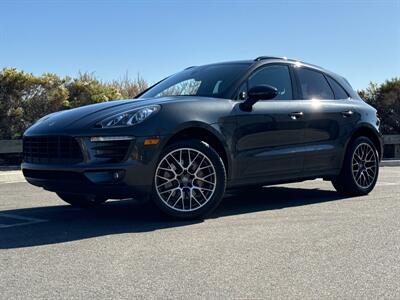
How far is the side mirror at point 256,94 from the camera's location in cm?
607

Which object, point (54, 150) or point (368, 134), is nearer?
point (54, 150)

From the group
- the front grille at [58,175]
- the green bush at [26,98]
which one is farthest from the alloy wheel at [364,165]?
the green bush at [26,98]

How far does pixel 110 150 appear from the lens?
525 cm

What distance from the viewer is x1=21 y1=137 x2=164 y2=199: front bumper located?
205 inches

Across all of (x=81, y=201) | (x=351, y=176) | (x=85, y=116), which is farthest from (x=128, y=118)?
(x=351, y=176)

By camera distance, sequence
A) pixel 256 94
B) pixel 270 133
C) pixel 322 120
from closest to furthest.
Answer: pixel 256 94
pixel 270 133
pixel 322 120

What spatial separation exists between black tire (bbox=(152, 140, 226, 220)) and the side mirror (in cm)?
70

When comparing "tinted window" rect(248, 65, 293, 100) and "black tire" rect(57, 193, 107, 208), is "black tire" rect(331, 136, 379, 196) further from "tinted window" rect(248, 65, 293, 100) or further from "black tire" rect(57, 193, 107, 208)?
"black tire" rect(57, 193, 107, 208)

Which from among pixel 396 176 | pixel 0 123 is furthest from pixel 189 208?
pixel 0 123

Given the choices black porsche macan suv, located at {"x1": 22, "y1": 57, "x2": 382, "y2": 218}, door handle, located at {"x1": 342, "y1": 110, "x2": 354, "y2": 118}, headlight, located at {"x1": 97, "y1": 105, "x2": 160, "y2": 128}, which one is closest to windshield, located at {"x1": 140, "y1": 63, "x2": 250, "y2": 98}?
black porsche macan suv, located at {"x1": 22, "y1": 57, "x2": 382, "y2": 218}

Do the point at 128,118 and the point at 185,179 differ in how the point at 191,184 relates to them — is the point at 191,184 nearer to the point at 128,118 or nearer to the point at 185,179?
the point at 185,179

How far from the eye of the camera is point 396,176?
1066 centimetres

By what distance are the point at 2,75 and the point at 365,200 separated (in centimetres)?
980

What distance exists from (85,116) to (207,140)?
4.11 feet
